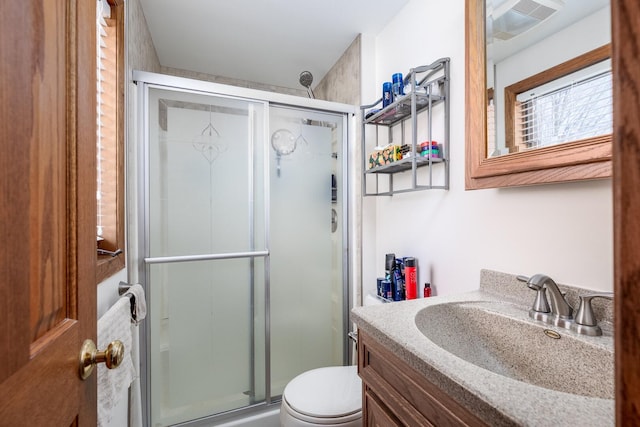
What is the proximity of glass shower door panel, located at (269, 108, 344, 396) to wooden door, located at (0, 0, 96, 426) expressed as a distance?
3.78ft

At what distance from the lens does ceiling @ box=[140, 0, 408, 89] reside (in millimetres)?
1562

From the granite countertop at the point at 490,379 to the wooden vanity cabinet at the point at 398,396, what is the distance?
3 centimetres

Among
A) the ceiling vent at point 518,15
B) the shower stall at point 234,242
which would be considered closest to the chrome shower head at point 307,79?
the shower stall at point 234,242

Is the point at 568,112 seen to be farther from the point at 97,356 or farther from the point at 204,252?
the point at 204,252

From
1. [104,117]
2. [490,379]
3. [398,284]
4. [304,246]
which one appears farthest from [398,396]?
[104,117]

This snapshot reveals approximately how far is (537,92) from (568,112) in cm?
13

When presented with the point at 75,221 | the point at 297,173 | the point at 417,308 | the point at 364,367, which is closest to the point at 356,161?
the point at 297,173

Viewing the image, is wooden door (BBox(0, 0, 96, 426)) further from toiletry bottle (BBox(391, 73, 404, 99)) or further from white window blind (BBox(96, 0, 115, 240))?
toiletry bottle (BBox(391, 73, 404, 99))

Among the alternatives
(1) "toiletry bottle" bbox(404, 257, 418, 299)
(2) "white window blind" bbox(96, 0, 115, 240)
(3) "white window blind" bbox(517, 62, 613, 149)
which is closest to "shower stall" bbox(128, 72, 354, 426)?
(2) "white window blind" bbox(96, 0, 115, 240)

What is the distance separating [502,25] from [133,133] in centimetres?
160

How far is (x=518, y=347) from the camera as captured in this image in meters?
0.79

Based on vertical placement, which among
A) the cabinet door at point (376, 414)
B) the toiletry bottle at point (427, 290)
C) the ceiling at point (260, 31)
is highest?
the ceiling at point (260, 31)

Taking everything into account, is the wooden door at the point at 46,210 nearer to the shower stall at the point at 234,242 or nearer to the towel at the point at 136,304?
the towel at the point at 136,304

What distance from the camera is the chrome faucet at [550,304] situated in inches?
29.9
